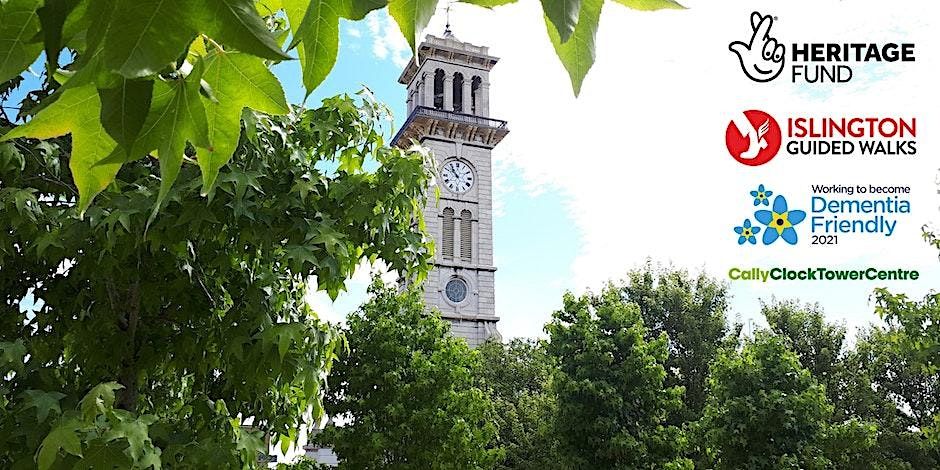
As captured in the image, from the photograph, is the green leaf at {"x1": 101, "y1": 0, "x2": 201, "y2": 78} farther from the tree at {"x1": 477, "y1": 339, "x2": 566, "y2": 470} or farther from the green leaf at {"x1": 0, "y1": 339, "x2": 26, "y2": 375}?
the tree at {"x1": 477, "y1": 339, "x2": 566, "y2": 470}

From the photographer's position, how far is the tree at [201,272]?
3.77 m

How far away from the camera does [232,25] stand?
0.63 metres

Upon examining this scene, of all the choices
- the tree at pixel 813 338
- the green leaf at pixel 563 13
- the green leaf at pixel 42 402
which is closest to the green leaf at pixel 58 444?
the green leaf at pixel 42 402

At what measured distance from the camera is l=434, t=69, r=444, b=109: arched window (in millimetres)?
48719

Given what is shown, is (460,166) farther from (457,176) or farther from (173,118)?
(173,118)

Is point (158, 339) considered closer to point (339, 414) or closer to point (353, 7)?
point (353, 7)

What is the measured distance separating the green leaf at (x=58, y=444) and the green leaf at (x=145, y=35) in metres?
2.65

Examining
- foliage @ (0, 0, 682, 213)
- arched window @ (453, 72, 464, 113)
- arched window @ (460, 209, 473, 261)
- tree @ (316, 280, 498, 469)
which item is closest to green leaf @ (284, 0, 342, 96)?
foliage @ (0, 0, 682, 213)

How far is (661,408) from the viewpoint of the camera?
17.2 m

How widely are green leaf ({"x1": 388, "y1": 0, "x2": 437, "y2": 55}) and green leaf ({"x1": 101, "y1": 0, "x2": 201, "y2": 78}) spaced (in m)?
0.16

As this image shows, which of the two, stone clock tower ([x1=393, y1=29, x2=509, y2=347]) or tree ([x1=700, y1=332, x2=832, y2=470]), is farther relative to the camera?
stone clock tower ([x1=393, y1=29, x2=509, y2=347])

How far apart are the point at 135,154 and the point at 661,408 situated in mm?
17397

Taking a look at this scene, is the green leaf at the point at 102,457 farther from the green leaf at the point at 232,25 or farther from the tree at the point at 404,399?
the tree at the point at 404,399

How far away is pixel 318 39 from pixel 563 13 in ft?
0.87
